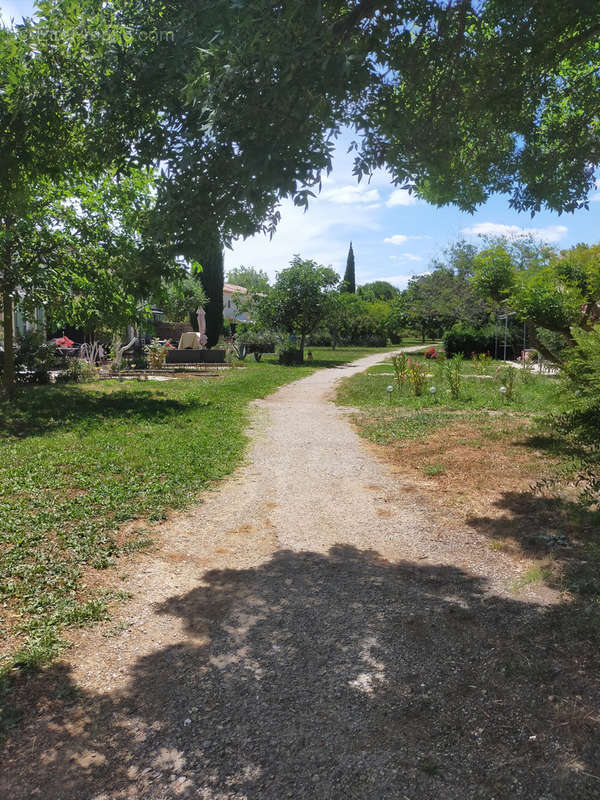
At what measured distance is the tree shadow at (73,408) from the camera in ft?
29.7

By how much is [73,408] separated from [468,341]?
22.2 meters

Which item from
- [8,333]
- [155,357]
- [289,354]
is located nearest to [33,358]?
[8,333]

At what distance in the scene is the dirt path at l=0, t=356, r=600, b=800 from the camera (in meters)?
2.13

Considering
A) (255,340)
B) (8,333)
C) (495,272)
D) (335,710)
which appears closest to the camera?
(335,710)

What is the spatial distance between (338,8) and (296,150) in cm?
178

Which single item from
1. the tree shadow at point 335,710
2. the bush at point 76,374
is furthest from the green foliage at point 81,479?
the bush at point 76,374

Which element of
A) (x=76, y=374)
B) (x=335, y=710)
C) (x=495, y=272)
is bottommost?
(x=335, y=710)

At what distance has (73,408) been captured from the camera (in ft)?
34.8

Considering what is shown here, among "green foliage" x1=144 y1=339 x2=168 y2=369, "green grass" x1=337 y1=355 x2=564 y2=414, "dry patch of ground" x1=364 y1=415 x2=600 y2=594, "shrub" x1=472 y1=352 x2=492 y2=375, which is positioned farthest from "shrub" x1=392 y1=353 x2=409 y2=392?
"green foliage" x1=144 y1=339 x2=168 y2=369

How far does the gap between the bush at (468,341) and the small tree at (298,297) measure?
7112mm

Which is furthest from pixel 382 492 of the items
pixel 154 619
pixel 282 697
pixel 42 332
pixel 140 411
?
pixel 42 332

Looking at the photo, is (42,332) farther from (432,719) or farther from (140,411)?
(432,719)

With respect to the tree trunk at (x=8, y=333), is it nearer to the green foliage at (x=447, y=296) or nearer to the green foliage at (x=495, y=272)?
the green foliage at (x=495, y=272)

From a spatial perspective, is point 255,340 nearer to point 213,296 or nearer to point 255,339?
point 255,339
